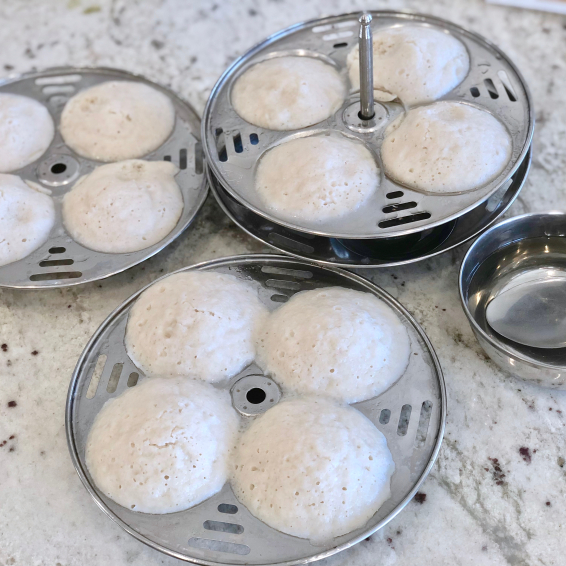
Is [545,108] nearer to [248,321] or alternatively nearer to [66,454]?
[248,321]

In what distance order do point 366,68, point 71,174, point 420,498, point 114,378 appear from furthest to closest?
point 71,174
point 366,68
point 114,378
point 420,498

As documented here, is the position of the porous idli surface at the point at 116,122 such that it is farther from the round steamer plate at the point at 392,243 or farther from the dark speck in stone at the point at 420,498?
the dark speck in stone at the point at 420,498

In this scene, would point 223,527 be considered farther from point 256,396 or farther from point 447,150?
point 447,150

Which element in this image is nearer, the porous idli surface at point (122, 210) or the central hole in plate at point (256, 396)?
the central hole in plate at point (256, 396)

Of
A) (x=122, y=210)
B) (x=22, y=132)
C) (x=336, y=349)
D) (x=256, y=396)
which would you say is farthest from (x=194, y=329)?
(x=22, y=132)

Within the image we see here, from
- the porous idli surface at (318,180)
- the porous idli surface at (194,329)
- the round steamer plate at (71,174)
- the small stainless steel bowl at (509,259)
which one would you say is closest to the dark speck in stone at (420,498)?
the small stainless steel bowl at (509,259)

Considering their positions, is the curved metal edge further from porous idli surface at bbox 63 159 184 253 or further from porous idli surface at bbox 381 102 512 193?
porous idli surface at bbox 63 159 184 253
